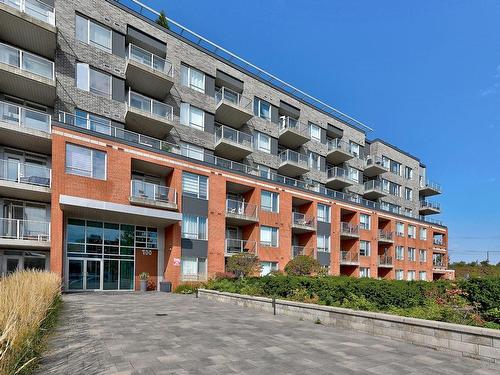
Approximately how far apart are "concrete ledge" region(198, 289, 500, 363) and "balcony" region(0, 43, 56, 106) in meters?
20.1

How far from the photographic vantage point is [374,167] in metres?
48.3

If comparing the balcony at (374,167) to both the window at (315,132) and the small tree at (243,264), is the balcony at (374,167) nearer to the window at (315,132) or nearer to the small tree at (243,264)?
the window at (315,132)

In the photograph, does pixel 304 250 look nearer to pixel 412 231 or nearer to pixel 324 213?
pixel 324 213

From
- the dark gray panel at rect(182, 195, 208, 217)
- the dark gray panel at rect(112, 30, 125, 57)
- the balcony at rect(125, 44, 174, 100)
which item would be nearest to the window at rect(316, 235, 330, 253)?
the dark gray panel at rect(182, 195, 208, 217)

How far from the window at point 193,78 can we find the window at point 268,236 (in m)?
14.5

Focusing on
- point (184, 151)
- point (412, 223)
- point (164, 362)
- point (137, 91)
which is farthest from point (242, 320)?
point (412, 223)

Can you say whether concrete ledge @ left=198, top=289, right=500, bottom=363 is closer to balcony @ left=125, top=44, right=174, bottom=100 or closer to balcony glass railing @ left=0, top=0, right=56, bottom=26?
balcony @ left=125, top=44, right=174, bottom=100

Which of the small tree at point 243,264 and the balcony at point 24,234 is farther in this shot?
the small tree at point 243,264

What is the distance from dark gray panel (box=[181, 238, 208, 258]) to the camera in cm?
2533

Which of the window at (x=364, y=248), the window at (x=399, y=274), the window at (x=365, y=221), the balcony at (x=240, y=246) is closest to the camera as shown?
the balcony at (x=240, y=246)

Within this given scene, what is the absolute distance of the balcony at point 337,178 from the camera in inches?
1674

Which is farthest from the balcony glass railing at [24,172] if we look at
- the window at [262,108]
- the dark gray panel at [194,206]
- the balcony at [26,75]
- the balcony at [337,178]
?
the balcony at [337,178]

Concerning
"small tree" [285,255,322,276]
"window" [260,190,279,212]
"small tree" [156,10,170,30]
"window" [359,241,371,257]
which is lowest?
"window" [359,241,371,257]

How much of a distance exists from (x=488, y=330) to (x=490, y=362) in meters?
0.65
